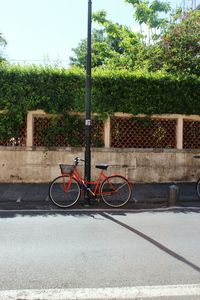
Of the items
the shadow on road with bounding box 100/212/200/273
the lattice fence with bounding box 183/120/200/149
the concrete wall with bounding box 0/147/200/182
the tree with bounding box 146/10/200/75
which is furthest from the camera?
the tree with bounding box 146/10/200/75

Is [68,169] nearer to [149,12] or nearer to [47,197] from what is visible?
[47,197]

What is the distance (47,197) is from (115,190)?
67.7 inches

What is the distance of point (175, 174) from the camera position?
11641mm

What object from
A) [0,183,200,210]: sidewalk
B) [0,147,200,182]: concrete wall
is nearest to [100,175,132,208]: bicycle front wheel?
[0,183,200,210]: sidewalk

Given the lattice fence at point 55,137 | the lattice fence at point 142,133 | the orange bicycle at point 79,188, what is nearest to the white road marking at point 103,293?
the orange bicycle at point 79,188

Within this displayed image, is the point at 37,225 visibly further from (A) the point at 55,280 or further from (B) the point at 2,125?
(B) the point at 2,125

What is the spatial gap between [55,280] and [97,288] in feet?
1.67

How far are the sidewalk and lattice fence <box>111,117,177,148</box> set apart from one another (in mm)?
1615

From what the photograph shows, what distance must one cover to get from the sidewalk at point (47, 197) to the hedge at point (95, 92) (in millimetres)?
1964

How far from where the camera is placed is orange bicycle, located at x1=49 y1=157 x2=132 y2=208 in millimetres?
8219

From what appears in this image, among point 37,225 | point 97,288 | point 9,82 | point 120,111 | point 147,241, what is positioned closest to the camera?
point 97,288

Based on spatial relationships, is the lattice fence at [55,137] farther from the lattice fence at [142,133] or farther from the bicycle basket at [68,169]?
the bicycle basket at [68,169]

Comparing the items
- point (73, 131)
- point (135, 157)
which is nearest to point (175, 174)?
point (135, 157)

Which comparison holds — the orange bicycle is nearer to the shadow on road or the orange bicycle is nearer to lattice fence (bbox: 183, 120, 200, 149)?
the shadow on road
